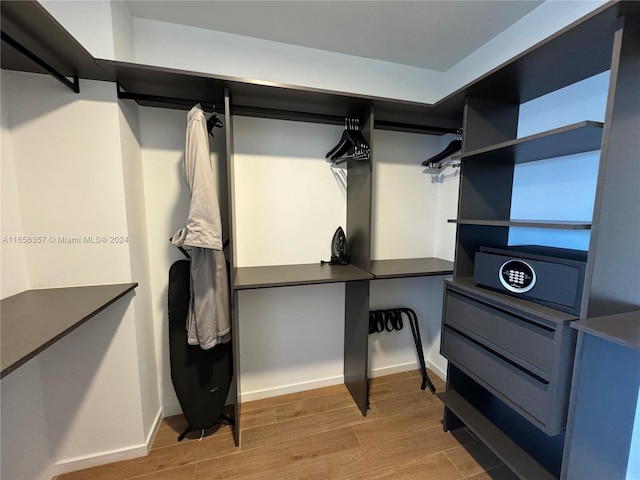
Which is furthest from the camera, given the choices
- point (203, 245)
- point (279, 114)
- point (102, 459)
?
point (279, 114)

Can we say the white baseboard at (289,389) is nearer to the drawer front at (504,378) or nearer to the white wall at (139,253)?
the white wall at (139,253)

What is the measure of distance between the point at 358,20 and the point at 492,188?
1.25 meters

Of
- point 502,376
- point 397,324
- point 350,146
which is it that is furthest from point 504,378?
point 350,146

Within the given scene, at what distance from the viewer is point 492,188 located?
1.56m

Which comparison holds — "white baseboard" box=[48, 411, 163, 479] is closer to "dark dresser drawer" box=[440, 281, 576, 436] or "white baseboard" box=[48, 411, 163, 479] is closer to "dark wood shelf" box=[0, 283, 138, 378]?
"dark wood shelf" box=[0, 283, 138, 378]

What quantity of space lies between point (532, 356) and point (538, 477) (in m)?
0.56

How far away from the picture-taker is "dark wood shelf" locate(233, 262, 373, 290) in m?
1.45

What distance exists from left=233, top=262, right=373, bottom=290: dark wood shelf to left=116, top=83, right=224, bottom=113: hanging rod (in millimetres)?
987

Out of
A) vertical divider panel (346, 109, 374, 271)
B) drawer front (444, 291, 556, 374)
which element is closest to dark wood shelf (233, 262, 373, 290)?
vertical divider panel (346, 109, 374, 271)

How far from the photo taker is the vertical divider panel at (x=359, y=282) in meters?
1.67

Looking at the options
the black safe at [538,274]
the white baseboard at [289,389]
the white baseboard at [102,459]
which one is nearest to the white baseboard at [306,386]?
the white baseboard at [289,389]

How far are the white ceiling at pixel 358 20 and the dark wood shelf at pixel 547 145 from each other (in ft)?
2.62

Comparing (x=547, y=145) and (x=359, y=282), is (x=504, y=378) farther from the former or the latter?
(x=547, y=145)

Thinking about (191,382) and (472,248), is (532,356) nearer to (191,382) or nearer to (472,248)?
(472,248)
